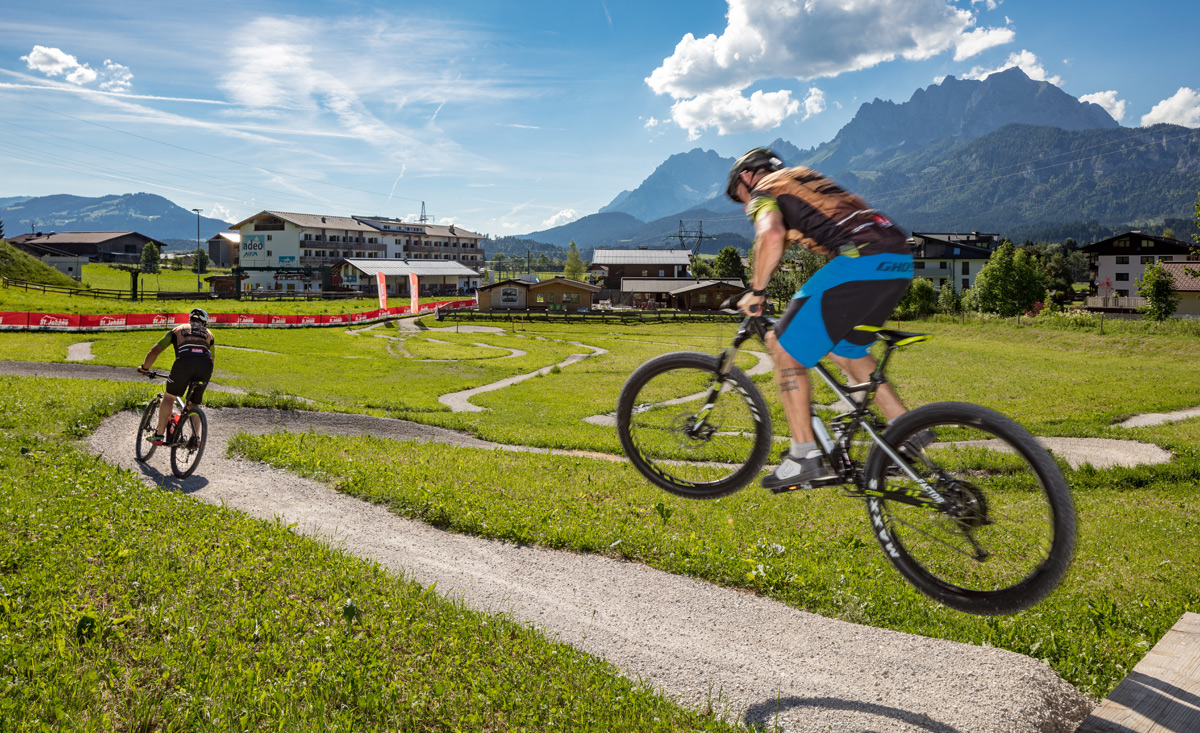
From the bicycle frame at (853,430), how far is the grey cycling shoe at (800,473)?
48 mm

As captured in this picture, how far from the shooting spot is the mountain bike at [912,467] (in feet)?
12.0

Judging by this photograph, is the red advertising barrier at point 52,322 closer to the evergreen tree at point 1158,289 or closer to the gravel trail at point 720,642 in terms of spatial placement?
the gravel trail at point 720,642

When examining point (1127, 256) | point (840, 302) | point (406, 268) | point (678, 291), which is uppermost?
point (1127, 256)

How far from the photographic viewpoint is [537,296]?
114500 mm

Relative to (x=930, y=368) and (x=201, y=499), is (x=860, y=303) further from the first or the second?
(x=930, y=368)

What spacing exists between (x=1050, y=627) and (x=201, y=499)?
15870 mm

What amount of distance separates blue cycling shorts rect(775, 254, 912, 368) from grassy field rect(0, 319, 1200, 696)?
1.88 ft

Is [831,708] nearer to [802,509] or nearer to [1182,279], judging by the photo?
[802,509]

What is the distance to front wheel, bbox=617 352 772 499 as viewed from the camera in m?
4.62

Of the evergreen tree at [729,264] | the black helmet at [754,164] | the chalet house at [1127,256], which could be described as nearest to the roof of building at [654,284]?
the evergreen tree at [729,264]

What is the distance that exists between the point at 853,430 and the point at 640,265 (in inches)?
5452

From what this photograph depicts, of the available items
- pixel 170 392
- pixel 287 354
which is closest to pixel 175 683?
pixel 170 392

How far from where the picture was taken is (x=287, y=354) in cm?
5484

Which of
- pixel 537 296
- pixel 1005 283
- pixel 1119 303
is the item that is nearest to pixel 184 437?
pixel 537 296
